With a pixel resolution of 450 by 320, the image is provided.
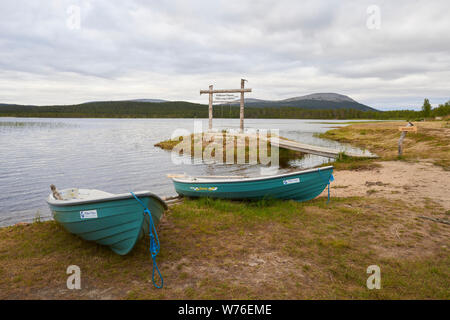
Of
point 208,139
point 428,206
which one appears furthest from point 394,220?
point 208,139

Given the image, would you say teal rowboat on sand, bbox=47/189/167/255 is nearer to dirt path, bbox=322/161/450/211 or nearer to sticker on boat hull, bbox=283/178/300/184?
sticker on boat hull, bbox=283/178/300/184

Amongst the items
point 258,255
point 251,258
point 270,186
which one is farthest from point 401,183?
point 251,258

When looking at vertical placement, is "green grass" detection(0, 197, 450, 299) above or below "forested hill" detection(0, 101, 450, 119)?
below

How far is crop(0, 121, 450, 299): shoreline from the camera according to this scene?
4.44m

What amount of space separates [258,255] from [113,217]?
298 centimetres

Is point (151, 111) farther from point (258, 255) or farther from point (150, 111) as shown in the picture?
→ point (258, 255)

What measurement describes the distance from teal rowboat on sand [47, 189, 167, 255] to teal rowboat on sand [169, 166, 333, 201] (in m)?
3.51

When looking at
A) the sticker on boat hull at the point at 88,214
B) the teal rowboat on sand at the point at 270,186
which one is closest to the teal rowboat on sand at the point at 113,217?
the sticker on boat hull at the point at 88,214

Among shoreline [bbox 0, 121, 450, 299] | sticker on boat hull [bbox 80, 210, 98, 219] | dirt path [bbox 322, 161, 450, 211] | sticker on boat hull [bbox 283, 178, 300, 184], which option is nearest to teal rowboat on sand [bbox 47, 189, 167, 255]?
sticker on boat hull [bbox 80, 210, 98, 219]

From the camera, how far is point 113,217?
5.08 meters

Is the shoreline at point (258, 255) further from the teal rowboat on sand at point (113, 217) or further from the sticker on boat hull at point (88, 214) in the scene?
the sticker on boat hull at point (88, 214)

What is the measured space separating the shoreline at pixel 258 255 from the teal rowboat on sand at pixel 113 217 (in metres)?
0.43

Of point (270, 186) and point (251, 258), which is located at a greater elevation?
point (270, 186)
